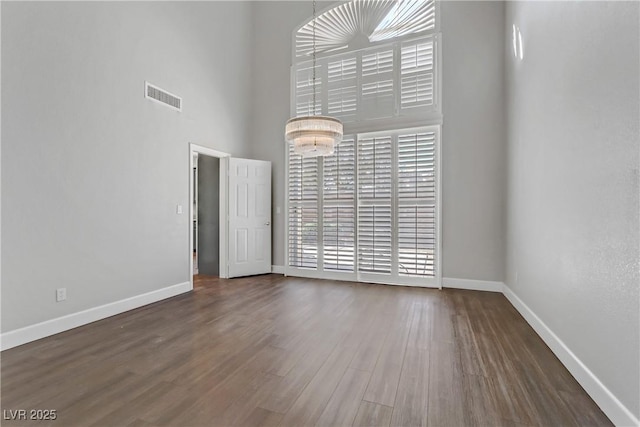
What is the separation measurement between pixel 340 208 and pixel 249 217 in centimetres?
167

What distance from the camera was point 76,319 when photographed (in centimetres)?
316

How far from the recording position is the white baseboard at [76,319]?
8.82ft

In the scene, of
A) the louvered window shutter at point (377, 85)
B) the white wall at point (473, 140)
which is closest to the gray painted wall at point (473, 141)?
the white wall at point (473, 140)

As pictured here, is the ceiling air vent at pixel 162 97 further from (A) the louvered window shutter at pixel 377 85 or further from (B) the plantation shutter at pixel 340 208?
(A) the louvered window shutter at pixel 377 85

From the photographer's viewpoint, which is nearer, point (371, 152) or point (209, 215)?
point (371, 152)

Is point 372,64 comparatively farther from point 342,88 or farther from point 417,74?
point 417,74

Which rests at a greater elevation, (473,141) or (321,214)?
(473,141)

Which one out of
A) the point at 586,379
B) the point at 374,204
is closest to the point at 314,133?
the point at 374,204

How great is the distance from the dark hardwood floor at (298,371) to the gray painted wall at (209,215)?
82.5 inches

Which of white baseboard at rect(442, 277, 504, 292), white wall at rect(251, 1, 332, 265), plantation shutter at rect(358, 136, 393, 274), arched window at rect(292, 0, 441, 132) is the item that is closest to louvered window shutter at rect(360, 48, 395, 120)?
arched window at rect(292, 0, 441, 132)

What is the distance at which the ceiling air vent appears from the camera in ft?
13.0

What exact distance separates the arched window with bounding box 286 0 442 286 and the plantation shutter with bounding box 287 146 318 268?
0.02 m

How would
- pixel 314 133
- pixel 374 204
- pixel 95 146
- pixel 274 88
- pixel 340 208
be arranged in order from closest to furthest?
pixel 95 146, pixel 314 133, pixel 374 204, pixel 340 208, pixel 274 88

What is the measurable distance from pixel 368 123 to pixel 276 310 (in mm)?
3324
